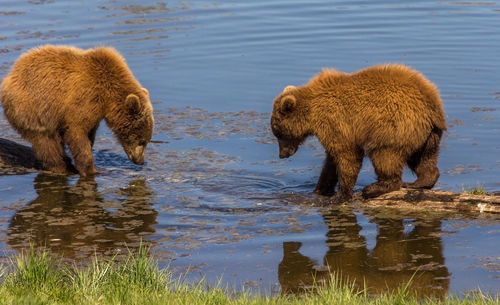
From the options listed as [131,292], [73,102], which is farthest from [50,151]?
[131,292]

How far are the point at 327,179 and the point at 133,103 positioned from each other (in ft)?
8.72

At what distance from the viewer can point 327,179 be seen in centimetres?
1065

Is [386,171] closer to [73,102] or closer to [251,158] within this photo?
[251,158]

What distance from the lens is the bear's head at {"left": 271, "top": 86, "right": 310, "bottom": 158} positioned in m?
10.5

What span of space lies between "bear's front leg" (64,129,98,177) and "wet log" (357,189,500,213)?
3679 mm

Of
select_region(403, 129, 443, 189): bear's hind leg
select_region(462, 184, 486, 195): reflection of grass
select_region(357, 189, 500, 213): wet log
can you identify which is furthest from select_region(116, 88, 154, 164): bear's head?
select_region(462, 184, 486, 195): reflection of grass

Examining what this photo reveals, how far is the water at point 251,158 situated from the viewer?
858cm

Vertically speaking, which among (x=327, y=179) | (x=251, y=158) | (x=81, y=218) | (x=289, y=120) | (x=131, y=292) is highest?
(x=289, y=120)

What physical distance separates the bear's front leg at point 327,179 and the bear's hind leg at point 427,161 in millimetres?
956

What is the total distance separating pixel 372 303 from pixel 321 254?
2.18m

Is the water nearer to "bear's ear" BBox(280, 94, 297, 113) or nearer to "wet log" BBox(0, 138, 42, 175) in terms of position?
"wet log" BBox(0, 138, 42, 175)

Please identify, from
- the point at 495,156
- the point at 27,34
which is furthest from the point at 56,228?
the point at 27,34

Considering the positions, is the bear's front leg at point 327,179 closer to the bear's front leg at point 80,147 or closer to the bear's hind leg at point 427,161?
the bear's hind leg at point 427,161

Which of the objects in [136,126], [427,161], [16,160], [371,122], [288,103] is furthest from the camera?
[16,160]
